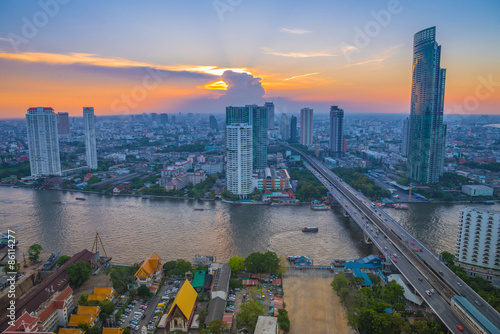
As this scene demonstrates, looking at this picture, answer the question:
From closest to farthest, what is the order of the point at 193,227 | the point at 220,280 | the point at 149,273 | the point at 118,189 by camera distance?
the point at 220,280
the point at 149,273
the point at 193,227
the point at 118,189

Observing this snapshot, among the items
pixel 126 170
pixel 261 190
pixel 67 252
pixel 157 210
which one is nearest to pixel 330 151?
pixel 261 190

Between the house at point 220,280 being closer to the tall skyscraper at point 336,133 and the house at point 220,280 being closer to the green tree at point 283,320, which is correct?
the green tree at point 283,320

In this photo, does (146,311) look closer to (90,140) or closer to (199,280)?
(199,280)

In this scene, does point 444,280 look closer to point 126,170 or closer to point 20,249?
point 20,249

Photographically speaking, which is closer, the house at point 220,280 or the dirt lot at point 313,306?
the dirt lot at point 313,306

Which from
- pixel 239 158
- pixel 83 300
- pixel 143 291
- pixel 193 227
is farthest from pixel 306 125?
pixel 83 300

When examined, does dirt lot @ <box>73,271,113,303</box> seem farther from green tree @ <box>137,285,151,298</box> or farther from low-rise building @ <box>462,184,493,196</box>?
low-rise building @ <box>462,184,493,196</box>

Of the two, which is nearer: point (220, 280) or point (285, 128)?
point (220, 280)

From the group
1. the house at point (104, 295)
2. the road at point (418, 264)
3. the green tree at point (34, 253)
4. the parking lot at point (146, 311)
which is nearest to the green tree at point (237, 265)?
the parking lot at point (146, 311)
